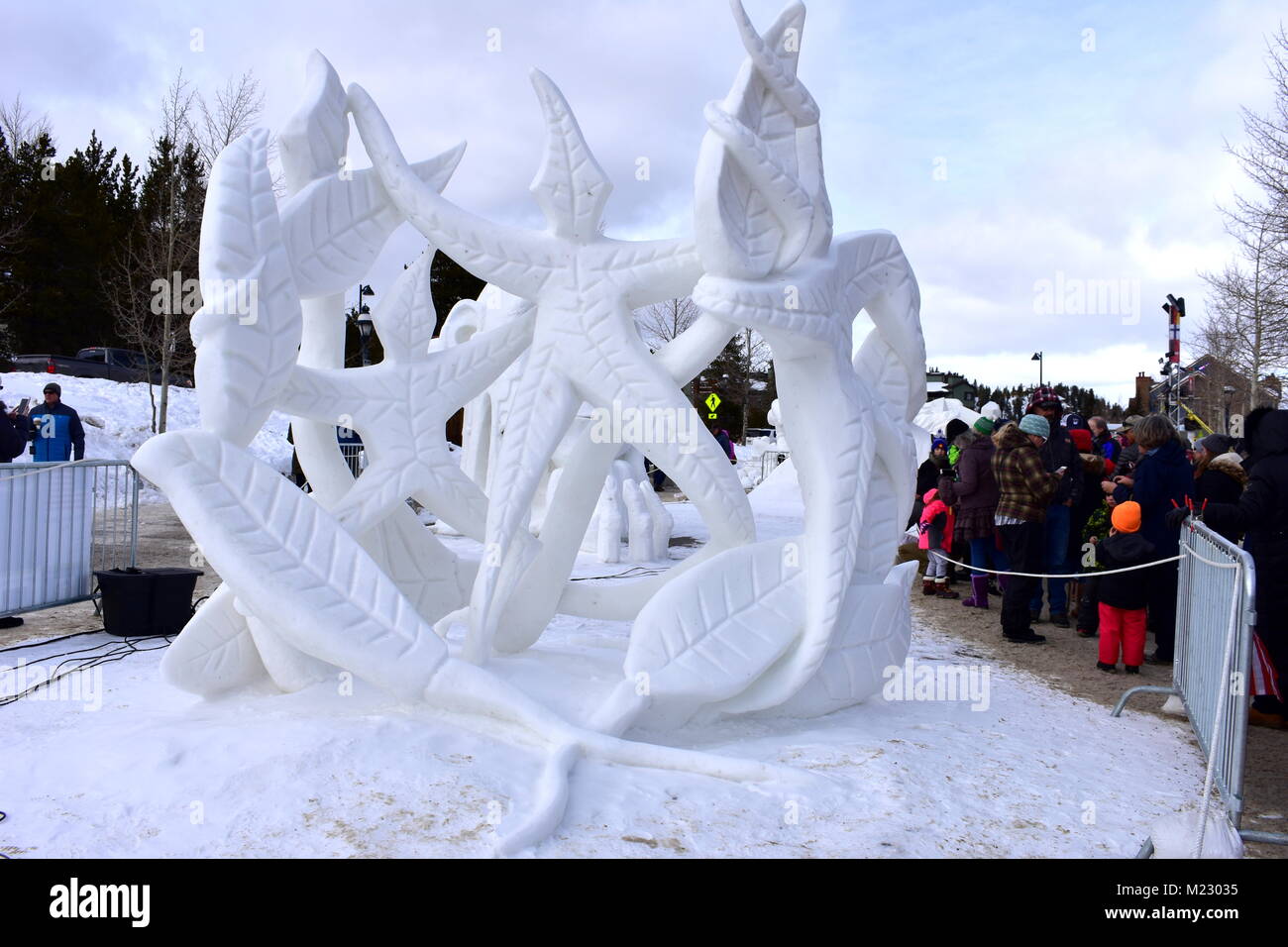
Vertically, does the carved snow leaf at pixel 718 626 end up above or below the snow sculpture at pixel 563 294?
below

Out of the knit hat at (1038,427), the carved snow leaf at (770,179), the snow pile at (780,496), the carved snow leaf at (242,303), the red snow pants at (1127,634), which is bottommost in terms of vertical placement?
the red snow pants at (1127,634)

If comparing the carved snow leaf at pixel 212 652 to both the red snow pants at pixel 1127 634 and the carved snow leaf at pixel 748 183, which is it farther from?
the red snow pants at pixel 1127 634

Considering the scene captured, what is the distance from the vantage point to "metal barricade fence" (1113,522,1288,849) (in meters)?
3.73

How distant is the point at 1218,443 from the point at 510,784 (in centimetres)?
541

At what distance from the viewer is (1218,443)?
6.59m

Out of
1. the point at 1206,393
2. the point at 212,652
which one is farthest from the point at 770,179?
the point at 1206,393

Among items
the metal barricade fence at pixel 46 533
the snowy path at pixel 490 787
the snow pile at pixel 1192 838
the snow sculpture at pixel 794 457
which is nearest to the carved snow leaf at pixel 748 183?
the snow sculpture at pixel 794 457

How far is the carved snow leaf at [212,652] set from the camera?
4488 millimetres

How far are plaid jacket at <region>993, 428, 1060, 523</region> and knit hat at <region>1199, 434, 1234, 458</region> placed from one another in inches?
38.9

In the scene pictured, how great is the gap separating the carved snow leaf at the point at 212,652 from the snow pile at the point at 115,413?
12.9 meters

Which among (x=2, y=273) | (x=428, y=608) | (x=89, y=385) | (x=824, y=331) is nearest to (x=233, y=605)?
(x=428, y=608)

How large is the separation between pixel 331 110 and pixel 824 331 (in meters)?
2.64

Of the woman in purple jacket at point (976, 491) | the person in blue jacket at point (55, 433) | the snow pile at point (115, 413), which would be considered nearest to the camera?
the woman in purple jacket at point (976, 491)

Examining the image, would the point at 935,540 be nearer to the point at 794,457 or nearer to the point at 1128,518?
the point at 1128,518
